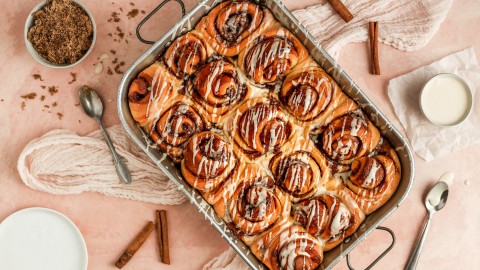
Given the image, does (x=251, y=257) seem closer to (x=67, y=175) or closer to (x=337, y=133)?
(x=337, y=133)

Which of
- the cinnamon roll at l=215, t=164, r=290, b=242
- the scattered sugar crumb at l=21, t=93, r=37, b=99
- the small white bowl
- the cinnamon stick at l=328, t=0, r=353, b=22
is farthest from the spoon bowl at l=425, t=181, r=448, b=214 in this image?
the scattered sugar crumb at l=21, t=93, r=37, b=99

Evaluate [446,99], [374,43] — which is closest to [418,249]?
[446,99]

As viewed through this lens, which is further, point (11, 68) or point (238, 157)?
point (11, 68)

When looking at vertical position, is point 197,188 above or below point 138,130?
below

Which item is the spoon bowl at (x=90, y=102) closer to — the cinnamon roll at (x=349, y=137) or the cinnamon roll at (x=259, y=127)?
the cinnamon roll at (x=259, y=127)

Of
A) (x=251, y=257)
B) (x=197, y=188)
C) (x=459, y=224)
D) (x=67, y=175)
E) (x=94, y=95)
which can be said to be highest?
(x=94, y=95)

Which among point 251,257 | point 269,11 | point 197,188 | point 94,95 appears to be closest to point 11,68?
point 94,95

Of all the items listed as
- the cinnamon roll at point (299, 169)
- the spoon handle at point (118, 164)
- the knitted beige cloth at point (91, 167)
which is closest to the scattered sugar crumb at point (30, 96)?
the knitted beige cloth at point (91, 167)
